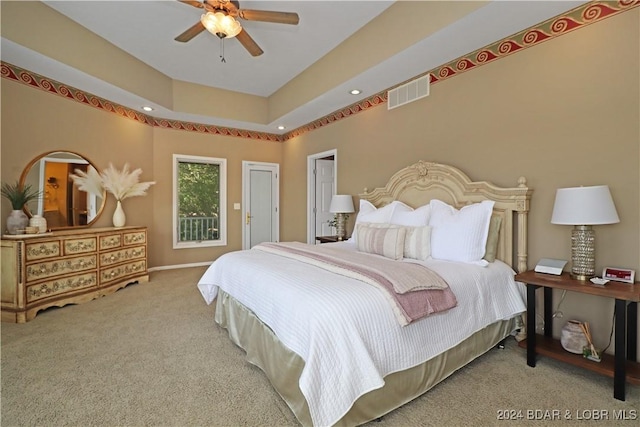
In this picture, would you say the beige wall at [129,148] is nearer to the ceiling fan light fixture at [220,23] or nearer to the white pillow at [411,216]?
the ceiling fan light fixture at [220,23]

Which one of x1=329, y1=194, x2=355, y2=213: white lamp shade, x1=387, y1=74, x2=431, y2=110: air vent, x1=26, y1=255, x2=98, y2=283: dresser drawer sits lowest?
x1=26, y1=255, x2=98, y2=283: dresser drawer

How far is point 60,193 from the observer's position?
3.89 m

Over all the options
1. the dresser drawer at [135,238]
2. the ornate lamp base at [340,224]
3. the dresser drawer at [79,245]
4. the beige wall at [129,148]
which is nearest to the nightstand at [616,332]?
the ornate lamp base at [340,224]

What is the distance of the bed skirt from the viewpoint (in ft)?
5.29

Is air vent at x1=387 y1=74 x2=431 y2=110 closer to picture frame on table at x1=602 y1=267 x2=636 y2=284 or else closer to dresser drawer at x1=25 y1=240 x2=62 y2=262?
picture frame on table at x1=602 y1=267 x2=636 y2=284

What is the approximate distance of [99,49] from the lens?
11.8ft

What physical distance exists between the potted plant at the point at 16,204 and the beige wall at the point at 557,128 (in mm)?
4535

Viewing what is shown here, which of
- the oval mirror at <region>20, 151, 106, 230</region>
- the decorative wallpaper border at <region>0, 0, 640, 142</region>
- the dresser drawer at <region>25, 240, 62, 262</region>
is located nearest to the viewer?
the decorative wallpaper border at <region>0, 0, 640, 142</region>

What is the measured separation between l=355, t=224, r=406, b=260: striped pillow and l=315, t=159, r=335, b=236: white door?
8.60 ft

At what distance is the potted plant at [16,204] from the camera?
3277 mm

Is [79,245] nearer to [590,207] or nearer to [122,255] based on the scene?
[122,255]

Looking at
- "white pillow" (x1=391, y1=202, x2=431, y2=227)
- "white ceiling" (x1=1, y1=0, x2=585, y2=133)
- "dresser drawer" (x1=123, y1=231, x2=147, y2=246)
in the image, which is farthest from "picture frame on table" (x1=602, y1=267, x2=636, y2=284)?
"dresser drawer" (x1=123, y1=231, x2=147, y2=246)

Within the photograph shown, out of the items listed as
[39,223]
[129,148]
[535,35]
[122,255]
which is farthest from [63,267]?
[535,35]

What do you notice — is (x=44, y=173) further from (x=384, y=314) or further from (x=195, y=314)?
(x=384, y=314)
